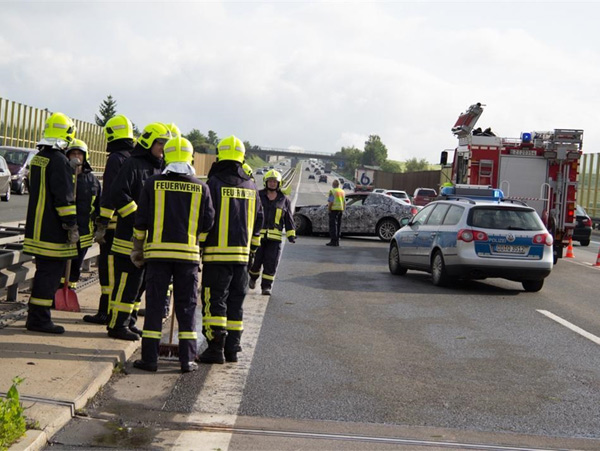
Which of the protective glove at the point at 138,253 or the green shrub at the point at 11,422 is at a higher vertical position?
the protective glove at the point at 138,253

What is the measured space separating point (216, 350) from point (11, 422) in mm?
3146

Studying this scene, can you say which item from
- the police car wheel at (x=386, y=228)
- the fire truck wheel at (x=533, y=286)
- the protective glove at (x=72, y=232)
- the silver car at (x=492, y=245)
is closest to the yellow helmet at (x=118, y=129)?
the protective glove at (x=72, y=232)

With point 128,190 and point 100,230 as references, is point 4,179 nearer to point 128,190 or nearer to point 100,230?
point 100,230

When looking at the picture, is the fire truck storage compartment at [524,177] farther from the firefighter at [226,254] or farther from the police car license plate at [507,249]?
the firefighter at [226,254]

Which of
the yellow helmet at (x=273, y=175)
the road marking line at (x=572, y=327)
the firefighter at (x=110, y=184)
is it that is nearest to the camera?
the firefighter at (x=110, y=184)

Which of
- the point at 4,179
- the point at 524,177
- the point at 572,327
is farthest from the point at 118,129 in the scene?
the point at 4,179

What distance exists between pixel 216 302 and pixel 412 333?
3.17m

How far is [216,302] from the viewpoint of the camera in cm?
815

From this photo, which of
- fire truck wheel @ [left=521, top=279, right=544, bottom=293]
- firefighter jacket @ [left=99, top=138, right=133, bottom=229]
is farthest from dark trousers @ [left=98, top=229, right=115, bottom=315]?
fire truck wheel @ [left=521, top=279, right=544, bottom=293]

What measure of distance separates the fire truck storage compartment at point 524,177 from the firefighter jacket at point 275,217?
10.0 m

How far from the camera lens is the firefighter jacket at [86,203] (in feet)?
31.0

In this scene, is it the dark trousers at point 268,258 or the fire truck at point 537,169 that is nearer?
the dark trousers at point 268,258

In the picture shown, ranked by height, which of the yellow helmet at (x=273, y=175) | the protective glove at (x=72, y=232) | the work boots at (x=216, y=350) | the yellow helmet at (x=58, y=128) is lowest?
the work boots at (x=216, y=350)

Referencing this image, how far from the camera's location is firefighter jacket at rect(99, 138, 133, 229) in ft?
28.4
